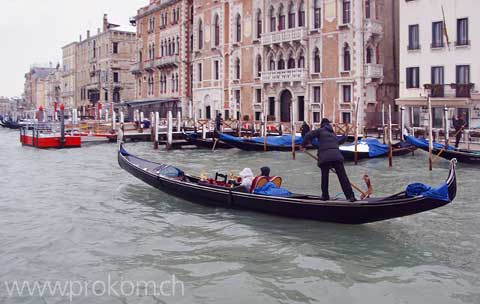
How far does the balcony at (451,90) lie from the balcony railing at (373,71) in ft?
9.96

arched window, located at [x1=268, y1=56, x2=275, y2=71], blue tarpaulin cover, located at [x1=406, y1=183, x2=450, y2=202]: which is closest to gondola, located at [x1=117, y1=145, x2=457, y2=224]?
blue tarpaulin cover, located at [x1=406, y1=183, x2=450, y2=202]

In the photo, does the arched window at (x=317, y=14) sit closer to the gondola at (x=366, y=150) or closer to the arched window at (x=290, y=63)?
the arched window at (x=290, y=63)

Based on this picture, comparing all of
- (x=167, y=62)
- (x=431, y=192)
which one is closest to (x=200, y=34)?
(x=167, y=62)

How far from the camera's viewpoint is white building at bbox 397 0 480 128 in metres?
19.1

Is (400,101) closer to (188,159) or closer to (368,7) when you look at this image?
(368,7)

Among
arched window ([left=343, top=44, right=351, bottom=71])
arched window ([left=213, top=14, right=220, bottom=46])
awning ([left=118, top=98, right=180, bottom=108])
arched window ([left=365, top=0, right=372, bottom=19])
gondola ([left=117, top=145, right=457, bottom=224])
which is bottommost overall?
gondola ([left=117, top=145, right=457, bottom=224])

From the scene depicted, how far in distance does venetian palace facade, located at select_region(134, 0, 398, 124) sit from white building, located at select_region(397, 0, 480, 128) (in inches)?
73.4

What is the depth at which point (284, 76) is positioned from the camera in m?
25.4

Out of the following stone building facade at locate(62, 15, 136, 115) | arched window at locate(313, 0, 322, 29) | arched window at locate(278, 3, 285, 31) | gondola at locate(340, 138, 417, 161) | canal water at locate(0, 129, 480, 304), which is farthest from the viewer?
stone building facade at locate(62, 15, 136, 115)

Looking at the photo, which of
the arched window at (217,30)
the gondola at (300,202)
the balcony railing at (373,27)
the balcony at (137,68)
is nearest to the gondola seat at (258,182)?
the gondola at (300,202)

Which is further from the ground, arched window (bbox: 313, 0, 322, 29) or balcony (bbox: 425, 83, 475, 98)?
arched window (bbox: 313, 0, 322, 29)

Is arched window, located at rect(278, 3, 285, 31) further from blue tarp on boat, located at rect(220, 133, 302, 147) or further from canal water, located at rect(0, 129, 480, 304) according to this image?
canal water, located at rect(0, 129, 480, 304)

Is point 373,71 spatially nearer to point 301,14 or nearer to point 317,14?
point 317,14

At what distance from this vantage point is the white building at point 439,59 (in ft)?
62.7
